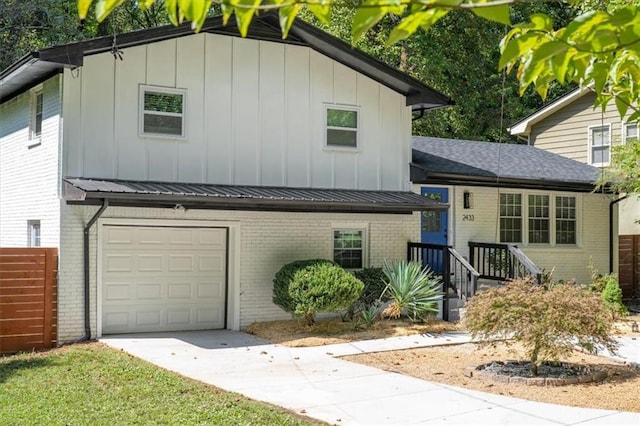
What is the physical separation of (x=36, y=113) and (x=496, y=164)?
11.5 m

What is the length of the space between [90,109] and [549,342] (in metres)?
8.86

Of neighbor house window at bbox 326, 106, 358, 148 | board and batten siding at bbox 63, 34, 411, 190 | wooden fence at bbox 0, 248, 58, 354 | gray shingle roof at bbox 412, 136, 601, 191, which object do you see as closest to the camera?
wooden fence at bbox 0, 248, 58, 354

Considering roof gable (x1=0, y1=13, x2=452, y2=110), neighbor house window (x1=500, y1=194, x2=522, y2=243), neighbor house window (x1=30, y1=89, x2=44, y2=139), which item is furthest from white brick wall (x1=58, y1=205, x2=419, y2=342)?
neighbor house window (x1=500, y1=194, x2=522, y2=243)

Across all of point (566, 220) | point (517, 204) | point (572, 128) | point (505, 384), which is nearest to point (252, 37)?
point (517, 204)

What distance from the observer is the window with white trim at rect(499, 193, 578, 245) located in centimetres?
1895

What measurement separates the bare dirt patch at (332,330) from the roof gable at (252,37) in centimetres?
522

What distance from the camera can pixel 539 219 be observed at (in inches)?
767

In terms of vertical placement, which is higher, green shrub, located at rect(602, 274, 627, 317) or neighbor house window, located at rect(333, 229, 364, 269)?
neighbor house window, located at rect(333, 229, 364, 269)

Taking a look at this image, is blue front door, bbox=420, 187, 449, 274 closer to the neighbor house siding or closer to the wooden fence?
the neighbor house siding

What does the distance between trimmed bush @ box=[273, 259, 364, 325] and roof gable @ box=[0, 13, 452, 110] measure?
4.73 m

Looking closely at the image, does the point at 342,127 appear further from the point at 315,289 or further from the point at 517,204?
the point at 517,204

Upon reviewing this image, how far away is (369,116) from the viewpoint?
16266 millimetres

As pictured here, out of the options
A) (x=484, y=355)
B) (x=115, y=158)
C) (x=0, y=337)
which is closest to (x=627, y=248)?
(x=484, y=355)

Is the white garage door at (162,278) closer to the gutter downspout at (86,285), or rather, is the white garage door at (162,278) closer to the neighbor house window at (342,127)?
the gutter downspout at (86,285)
